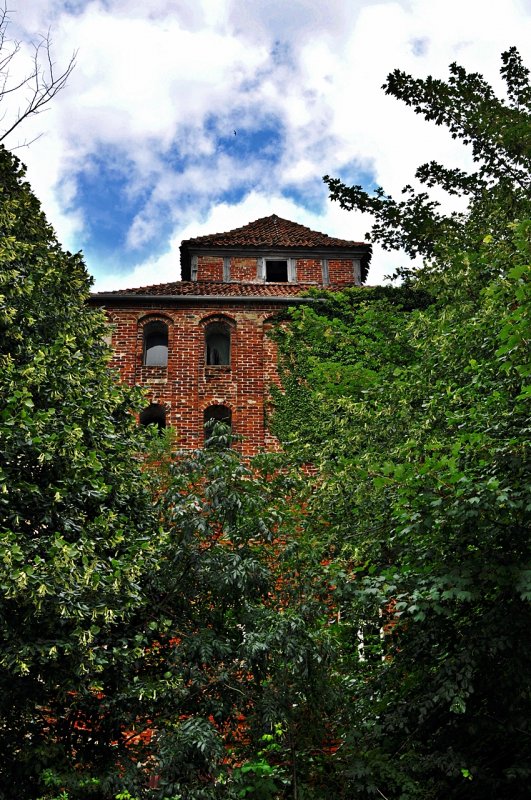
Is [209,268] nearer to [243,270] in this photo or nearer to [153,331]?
[243,270]

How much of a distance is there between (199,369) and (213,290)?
Answer: 2753mm

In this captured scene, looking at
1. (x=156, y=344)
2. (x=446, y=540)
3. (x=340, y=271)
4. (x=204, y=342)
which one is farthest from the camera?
(x=340, y=271)

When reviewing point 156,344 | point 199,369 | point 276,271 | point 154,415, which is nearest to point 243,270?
point 276,271

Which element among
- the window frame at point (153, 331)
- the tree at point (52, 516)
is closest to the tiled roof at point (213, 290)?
the window frame at point (153, 331)

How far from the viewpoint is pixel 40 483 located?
8.60 m

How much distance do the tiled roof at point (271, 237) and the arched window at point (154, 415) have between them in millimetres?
6256

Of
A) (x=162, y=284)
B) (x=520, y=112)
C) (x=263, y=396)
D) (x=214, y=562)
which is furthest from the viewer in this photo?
(x=162, y=284)

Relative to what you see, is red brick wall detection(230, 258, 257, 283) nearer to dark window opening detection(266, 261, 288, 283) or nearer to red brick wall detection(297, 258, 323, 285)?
dark window opening detection(266, 261, 288, 283)

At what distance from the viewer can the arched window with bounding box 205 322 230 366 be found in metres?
22.5

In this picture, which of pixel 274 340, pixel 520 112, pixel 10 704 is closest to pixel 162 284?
pixel 274 340

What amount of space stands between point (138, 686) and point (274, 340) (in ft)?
46.5

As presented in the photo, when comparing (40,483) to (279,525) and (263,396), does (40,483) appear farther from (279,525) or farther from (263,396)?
(263,396)

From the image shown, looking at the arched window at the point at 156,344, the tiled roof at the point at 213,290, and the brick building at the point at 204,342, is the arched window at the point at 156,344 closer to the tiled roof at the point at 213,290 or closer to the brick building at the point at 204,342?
the brick building at the point at 204,342

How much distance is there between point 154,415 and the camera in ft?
71.1
